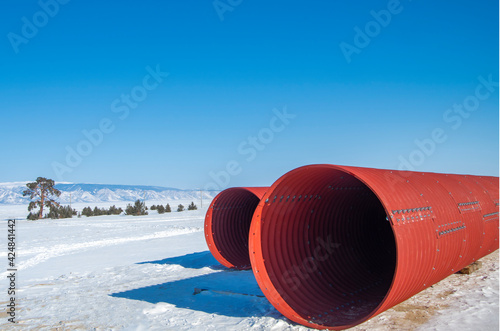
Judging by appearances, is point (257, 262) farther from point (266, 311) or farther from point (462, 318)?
point (462, 318)

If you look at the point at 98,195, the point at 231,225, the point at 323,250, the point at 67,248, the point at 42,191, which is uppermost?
the point at 98,195

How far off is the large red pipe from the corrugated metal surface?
9.71 ft

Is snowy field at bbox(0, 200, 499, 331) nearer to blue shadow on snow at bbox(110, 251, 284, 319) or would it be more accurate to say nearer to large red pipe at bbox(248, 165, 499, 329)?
blue shadow on snow at bbox(110, 251, 284, 319)

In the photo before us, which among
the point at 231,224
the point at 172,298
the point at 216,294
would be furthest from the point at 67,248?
the point at 216,294

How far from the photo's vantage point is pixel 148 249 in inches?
580

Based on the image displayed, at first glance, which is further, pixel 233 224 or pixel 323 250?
pixel 233 224

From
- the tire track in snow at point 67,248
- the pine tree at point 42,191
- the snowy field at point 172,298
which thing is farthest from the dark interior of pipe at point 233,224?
the pine tree at point 42,191

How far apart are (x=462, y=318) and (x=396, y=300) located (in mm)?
1399

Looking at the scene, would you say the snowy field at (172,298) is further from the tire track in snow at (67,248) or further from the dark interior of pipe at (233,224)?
the dark interior of pipe at (233,224)

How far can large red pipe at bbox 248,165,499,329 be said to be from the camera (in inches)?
215

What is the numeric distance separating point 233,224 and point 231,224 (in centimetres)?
8

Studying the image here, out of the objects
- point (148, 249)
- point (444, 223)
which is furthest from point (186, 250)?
point (444, 223)

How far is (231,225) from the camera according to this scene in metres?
11.5

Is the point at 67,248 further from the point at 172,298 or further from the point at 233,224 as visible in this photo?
the point at 172,298
